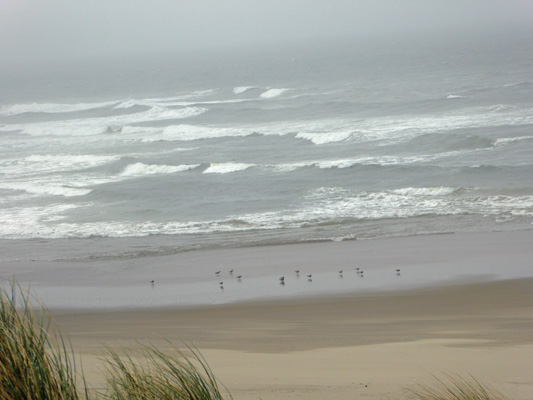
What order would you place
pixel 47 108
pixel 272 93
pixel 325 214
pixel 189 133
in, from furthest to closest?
pixel 47 108 < pixel 272 93 < pixel 189 133 < pixel 325 214

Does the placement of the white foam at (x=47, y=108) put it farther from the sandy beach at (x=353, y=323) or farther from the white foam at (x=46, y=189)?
the sandy beach at (x=353, y=323)

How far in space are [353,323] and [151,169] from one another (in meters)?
19.3

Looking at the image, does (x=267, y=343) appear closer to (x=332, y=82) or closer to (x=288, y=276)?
(x=288, y=276)

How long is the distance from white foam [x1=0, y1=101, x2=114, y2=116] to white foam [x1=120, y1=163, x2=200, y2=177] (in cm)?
3333

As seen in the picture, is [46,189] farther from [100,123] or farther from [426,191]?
[100,123]

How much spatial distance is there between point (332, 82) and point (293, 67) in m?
29.7

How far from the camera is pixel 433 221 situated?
18.8 m

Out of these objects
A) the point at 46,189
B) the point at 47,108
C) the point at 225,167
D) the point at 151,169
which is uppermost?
the point at 47,108

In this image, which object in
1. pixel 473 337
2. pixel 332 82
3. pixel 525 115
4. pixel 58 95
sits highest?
pixel 58 95

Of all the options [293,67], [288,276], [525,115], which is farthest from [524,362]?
[293,67]

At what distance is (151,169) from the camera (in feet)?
97.1

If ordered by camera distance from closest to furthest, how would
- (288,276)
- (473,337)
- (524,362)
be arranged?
(524,362) → (473,337) → (288,276)

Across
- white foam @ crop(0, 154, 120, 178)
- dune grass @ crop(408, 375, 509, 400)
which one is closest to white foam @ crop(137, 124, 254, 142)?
white foam @ crop(0, 154, 120, 178)

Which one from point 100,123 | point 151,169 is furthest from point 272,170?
point 100,123
